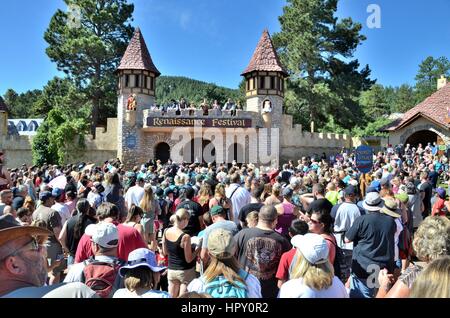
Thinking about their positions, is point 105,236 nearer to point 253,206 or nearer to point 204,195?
point 253,206

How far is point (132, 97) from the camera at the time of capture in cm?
2670

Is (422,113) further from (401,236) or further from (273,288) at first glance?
(273,288)

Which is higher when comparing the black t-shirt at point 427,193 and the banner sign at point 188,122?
the banner sign at point 188,122

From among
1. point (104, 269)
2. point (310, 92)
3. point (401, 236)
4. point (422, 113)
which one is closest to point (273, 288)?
point (104, 269)

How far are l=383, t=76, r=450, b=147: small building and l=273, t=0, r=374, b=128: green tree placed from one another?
177 inches

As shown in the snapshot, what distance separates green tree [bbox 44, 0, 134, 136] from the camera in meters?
31.4

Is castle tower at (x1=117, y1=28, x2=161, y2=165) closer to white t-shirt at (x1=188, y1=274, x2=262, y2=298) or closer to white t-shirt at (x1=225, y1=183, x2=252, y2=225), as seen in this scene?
white t-shirt at (x1=225, y1=183, x2=252, y2=225)

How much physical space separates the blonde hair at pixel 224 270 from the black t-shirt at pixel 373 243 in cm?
227

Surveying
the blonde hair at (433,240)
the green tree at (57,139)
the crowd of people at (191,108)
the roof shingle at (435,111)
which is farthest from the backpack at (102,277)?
the roof shingle at (435,111)

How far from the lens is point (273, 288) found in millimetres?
4254

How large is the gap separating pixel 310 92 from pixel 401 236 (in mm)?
28855

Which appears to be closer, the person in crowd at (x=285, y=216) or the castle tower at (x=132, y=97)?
the person in crowd at (x=285, y=216)

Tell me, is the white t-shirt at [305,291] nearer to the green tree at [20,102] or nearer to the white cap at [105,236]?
the white cap at [105,236]

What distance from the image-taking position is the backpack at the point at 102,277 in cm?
342
